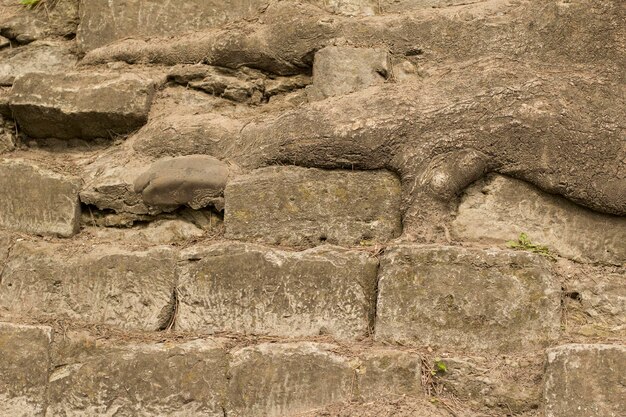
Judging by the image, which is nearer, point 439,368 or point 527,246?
point 439,368

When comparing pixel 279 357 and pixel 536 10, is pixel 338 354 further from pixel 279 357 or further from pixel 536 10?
pixel 536 10

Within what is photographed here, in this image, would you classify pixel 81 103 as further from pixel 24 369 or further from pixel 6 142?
pixel 24 369

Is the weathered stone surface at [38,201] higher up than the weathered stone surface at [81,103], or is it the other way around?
the weathered stone surface at [81,103]

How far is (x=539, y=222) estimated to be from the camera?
430 centimetres

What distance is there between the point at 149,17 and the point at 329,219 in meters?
1.76

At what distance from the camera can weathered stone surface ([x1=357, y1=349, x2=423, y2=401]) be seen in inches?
154

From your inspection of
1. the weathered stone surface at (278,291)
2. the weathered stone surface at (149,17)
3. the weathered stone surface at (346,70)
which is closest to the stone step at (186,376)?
the weathered stone surface at (278,291)

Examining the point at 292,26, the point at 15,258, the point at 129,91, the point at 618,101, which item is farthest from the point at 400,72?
the point at 15,258

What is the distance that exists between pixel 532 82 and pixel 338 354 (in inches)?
58.3

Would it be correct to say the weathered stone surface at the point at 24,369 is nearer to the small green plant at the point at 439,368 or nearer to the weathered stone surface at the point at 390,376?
the weathered stone surface at the point at 390,376

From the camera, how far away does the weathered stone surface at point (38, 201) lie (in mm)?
4844

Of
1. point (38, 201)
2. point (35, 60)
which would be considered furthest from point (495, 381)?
point (35, 60)

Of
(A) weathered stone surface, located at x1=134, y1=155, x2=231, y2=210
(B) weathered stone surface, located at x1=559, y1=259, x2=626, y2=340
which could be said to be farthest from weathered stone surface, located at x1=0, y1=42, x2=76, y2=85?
(B) weathered stone surface, located at x1=559, y1=259, x2=626, y2=340

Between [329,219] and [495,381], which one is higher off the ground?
[329,219]
